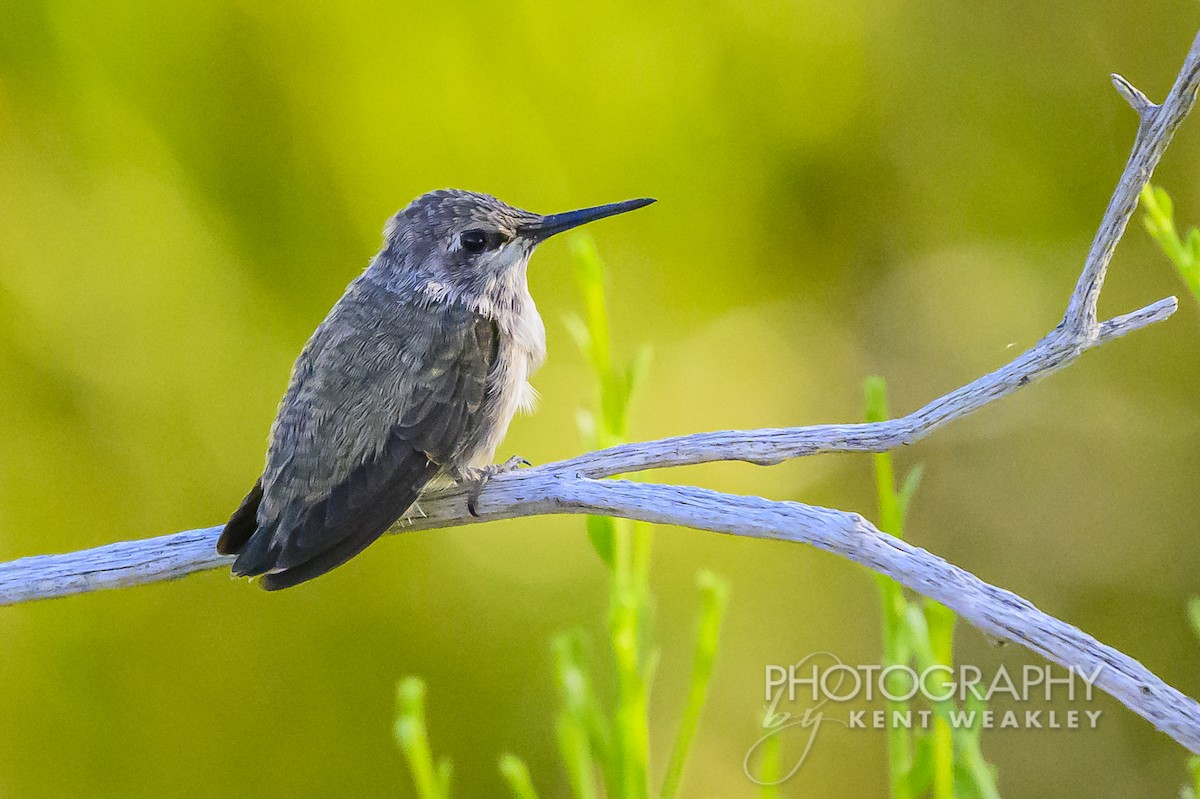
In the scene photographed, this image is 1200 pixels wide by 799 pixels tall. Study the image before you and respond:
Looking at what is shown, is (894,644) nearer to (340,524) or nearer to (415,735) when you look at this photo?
(415,735)

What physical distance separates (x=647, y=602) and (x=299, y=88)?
Result: 1.79 metres

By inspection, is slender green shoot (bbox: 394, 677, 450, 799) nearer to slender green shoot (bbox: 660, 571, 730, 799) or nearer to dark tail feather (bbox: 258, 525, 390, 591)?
slender green shoot (bbox: 660, 571, 730, 799)

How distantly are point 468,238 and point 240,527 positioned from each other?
0.61 metres

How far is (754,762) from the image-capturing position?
6.40 ft

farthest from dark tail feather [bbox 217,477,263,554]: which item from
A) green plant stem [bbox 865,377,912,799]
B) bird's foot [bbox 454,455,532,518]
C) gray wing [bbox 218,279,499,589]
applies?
green plant stem [bbox 865,377,912,799]

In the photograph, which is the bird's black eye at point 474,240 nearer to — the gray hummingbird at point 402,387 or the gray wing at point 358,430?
the gray hummingbird at point 402,387

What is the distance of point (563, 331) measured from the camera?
101 inches

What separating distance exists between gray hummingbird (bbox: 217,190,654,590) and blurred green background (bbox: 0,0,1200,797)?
0.60m

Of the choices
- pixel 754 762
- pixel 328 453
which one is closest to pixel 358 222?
pixel 328 453

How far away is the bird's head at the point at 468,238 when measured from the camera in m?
1.92

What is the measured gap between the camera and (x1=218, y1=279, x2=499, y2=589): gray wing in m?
1.55

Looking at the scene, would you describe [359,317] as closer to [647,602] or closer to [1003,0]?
[647,602]

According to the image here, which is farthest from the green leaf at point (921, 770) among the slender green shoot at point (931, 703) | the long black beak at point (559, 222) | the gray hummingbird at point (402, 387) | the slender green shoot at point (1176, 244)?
the long black beak at point (559, 222)

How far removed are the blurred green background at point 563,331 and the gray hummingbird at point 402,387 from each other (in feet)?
1.97
